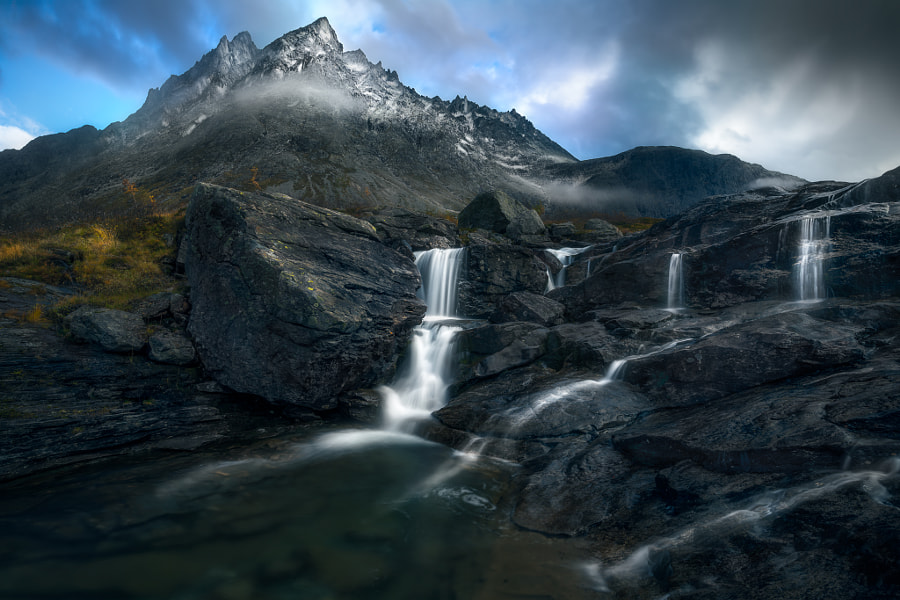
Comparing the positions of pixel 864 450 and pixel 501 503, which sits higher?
pixel 864 450

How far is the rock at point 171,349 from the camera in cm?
1241

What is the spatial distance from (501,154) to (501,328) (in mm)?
197666

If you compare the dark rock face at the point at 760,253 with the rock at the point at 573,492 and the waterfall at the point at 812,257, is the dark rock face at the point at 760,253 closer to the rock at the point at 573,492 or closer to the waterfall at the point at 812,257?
the waterfall at the point at 812,257

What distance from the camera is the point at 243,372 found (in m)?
12.6

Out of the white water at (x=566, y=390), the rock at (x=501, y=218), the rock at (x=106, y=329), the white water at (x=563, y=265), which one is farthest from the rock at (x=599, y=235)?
the rock at (x=106, y=329)

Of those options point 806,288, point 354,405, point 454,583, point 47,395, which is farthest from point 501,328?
point 47,395

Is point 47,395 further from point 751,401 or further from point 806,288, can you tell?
point 806,288

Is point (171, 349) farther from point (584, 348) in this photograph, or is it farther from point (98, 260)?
point (584, 348)

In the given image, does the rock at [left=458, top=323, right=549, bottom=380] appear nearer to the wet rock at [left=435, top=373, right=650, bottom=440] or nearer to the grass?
the wet rock at [left=435, top=373, right=650, bottom=440]

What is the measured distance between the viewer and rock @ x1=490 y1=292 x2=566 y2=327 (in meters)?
18.4

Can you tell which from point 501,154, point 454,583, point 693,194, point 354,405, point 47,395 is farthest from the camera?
point 501,154

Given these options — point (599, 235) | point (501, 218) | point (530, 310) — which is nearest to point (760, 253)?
point (530, 310)

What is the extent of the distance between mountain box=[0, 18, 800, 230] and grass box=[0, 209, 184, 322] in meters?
79.8

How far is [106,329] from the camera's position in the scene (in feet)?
39.2
